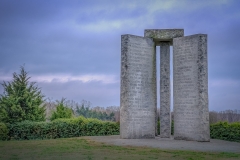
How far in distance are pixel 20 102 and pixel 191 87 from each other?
10382mm

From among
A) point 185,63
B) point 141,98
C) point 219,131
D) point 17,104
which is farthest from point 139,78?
point 17,104

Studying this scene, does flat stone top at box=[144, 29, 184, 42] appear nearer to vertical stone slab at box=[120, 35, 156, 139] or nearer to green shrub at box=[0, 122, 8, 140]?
vertical stone slab at box=[120, 35, 156, 139]

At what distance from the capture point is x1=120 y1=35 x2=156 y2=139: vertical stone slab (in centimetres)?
1662

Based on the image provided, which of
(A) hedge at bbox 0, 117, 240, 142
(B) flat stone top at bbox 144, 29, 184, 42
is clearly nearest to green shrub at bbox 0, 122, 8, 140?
(A) hedge at bbox 0, 117, 240, 142

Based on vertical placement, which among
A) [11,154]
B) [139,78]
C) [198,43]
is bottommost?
[11,154]

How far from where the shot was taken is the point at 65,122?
745 inches

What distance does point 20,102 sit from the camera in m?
19.8

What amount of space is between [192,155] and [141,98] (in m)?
6.11

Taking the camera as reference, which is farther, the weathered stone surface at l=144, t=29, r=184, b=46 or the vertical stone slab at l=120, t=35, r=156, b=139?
the weathered stone surface at l=144, t=29, r=184, b=46

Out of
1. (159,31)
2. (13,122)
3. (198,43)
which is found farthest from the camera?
(13,122)

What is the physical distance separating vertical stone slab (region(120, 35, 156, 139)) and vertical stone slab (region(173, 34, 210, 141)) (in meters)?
1.30

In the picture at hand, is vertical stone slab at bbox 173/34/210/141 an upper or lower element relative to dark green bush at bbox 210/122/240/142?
upper

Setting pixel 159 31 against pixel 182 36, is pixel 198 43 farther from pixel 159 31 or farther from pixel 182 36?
pixel 159 31

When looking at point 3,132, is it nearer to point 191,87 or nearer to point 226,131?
point 191,87
